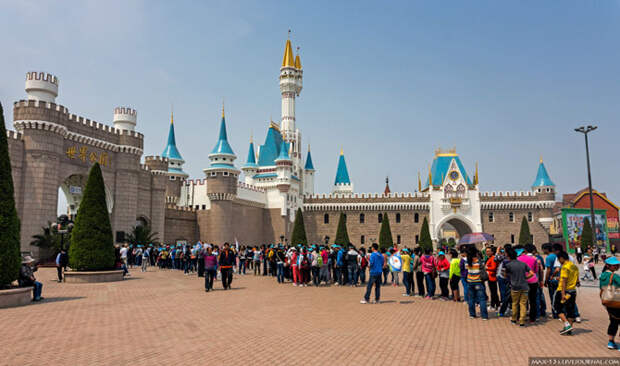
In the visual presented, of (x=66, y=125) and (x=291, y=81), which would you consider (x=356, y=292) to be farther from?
(x=291, y=81)

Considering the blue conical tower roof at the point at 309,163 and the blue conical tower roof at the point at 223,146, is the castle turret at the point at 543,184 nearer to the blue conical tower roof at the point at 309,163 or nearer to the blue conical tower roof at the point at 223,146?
the blue conical tower roof at the point at 309,163

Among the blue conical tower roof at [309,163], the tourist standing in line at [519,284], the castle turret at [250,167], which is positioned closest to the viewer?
the tourist standing in line at [519,284]

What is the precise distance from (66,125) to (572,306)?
86.3ft

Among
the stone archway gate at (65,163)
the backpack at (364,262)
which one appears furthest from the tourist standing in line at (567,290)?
the stone archway gate at (65,163)

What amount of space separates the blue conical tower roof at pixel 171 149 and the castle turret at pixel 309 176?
1733 centimetres

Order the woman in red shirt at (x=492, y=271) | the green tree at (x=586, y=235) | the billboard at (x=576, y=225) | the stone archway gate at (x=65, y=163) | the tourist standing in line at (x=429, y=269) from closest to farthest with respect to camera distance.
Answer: the woman in red shirt at (x=492, y=271), the tourist standing in line at (x=429, y=269), the stone archway gate at (x=65, y=163), the green tree at (x=586, y=235), the billboard at (x=576, y=225)

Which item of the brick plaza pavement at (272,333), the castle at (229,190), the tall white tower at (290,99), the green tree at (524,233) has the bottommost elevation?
the brick plaza pavement at (272,333)

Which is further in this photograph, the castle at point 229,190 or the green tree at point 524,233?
the green tree at point 524,233

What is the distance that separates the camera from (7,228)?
10.5 m

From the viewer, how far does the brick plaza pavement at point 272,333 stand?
590cm

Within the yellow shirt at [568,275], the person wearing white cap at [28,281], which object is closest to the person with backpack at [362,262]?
the yellow shirt at [568,275]

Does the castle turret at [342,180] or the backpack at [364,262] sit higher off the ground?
the castle turret at [342,180]

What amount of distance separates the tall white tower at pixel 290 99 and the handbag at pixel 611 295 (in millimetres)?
46838

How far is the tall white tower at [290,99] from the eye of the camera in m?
53.2
